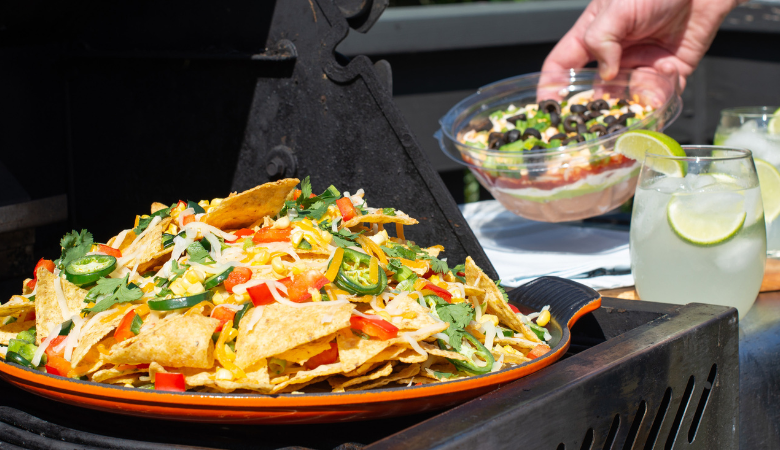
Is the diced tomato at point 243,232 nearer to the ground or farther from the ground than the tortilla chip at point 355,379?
farther from the ground

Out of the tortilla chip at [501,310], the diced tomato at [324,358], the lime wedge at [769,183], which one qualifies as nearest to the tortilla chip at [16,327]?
the diced tomato at [324,358]

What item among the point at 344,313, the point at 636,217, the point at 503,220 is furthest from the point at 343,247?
the point at 503,220

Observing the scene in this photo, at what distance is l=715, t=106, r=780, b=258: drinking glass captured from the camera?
2125mm

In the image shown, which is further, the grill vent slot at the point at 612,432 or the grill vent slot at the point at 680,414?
the grill vent slot at the point at 680,414

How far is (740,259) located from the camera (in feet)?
5.29

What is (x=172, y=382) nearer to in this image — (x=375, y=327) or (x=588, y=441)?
(x=375, y=327)

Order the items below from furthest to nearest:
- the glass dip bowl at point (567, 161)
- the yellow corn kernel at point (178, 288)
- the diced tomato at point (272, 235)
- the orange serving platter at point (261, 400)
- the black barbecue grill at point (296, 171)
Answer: the glass dip bowl at point (567, 161) → the diced tomato at point (272, 235) → the yellow corn kernel at point (178, 288) → the black barbecue grill at point (296, 171) → the orange serving platter at point (261, 400)

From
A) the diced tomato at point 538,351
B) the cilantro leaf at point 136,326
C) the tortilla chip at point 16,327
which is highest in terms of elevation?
the cilantro leaf at point 136,326

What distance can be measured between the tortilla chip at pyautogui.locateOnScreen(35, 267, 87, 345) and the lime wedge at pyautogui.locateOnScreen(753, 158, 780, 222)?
5.98 ft

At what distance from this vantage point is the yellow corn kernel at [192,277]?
42.6 inches

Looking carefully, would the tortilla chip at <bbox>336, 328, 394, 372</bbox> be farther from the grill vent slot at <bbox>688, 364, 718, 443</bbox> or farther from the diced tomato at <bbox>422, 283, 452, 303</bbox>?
the grill vent slot at <bbox>688, 364, 718, 443</bbox>

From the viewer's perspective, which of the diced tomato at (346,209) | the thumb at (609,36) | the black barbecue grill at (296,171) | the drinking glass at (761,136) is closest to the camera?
the black barbecue grill at (296,171)

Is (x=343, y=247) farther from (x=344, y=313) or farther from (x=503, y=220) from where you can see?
(x=503, y=220)

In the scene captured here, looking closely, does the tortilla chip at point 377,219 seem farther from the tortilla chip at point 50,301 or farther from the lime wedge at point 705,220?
the lime wedge at point 705,220
